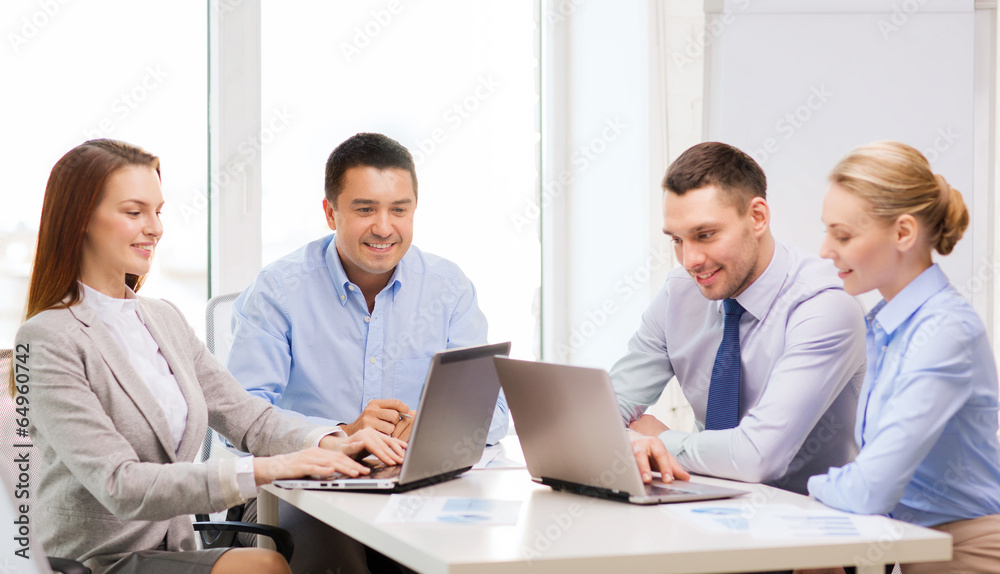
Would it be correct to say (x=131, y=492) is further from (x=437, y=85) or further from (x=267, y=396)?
(x=437, y=85)

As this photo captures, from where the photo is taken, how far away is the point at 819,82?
111 inches

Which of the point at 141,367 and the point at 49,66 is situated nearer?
the point at 141,367

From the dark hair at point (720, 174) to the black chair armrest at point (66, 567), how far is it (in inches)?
52.9

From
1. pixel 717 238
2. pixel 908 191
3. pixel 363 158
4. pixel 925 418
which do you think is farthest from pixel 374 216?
pixel 925 418

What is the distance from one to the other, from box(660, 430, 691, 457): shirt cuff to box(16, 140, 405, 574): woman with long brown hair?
54cm

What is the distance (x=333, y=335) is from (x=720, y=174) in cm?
105

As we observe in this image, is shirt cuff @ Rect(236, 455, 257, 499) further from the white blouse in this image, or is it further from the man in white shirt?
the man in white shirt

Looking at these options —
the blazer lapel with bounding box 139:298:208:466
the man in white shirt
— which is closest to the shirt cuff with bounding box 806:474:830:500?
the man in white shirt

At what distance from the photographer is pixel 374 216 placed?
229 cm

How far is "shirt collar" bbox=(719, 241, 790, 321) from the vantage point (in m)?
1.93

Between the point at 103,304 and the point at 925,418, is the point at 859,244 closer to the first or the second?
the point at 925,418

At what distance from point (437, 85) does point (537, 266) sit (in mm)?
856

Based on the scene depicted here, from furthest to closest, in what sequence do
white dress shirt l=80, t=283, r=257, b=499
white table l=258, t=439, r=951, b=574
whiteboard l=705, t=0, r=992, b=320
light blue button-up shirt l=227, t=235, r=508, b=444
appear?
whiteboard l=705, t=0, r=992, b=320
light blue button-up shirt l=227, t=235, r=508, b=444
white dress shirt l=80, t=283, r=257, b=499
white table l=258, t=439, r=951, b=574

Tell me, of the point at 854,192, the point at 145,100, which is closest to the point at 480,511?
the point at 854,192
